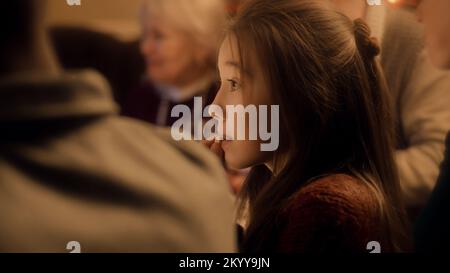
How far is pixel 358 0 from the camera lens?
117 cm

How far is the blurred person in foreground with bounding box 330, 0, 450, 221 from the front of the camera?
3.94 ft

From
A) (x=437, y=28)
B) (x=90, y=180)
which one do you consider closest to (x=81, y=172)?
(x=90, y=180)

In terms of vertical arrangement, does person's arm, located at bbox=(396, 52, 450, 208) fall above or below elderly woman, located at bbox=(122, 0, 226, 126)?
below

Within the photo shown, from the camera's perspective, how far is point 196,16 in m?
1.15

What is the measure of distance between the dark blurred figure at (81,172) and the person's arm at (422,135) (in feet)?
1.81

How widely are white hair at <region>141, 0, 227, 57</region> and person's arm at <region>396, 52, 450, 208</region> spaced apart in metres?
0.43

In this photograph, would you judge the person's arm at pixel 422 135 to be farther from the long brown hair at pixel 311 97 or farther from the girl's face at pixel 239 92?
the girl's face at pixel 239 92

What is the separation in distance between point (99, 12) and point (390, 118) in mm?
638

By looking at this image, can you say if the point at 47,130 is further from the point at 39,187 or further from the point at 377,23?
the point at 377,23

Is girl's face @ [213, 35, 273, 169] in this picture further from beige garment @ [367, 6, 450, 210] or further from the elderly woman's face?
beige garment @ [367, 6, 450, 210]

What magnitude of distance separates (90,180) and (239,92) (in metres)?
0.46

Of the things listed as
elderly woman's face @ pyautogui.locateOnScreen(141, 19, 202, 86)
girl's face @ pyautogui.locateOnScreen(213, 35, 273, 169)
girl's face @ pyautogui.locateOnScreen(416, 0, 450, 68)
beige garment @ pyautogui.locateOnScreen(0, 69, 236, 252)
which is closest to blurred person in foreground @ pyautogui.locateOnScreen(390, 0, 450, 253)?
girl's face @ pyautogui.locateOnScreen(416, 0, 450, 68)

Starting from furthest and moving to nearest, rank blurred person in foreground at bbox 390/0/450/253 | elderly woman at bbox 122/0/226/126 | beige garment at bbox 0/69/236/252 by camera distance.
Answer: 1. blurred person in foreground at bbox 390/0/450/253
2. elderly woman at bbox 122/0/226/126
3. beige garment at bbox 0/69/236/252

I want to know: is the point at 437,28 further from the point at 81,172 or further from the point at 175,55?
the point at 81,172
